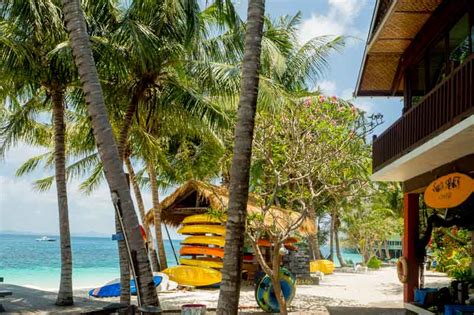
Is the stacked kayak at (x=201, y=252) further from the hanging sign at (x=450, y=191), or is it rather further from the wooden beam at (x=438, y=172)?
the hanging sign at (x=450, y=191)

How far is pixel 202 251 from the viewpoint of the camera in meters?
19.0

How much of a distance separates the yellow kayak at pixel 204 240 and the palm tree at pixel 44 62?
7173 mm

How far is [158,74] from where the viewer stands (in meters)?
12.8

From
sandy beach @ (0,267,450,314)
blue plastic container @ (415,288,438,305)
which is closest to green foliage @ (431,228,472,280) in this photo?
sandy beach @ (0,267,450,314)

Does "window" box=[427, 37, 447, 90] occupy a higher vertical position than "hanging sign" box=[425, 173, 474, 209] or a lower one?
higher

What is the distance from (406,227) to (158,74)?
627cm

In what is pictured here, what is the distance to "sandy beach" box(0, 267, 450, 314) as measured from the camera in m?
12.0

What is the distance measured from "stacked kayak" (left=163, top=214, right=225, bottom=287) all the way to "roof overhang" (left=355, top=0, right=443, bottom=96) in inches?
259

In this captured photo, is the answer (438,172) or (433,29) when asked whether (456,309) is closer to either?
(438,172)

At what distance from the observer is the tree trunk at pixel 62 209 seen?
1190cm

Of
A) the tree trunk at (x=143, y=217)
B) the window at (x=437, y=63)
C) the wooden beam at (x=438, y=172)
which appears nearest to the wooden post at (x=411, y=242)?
the wooden beam at (x=438, y=172)

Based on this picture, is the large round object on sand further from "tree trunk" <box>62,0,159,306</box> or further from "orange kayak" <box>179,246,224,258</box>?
"tree trunk" <box>62,0,159,306</box>

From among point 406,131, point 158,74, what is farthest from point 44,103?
point 406,131

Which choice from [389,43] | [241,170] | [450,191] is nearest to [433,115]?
[450,191]
